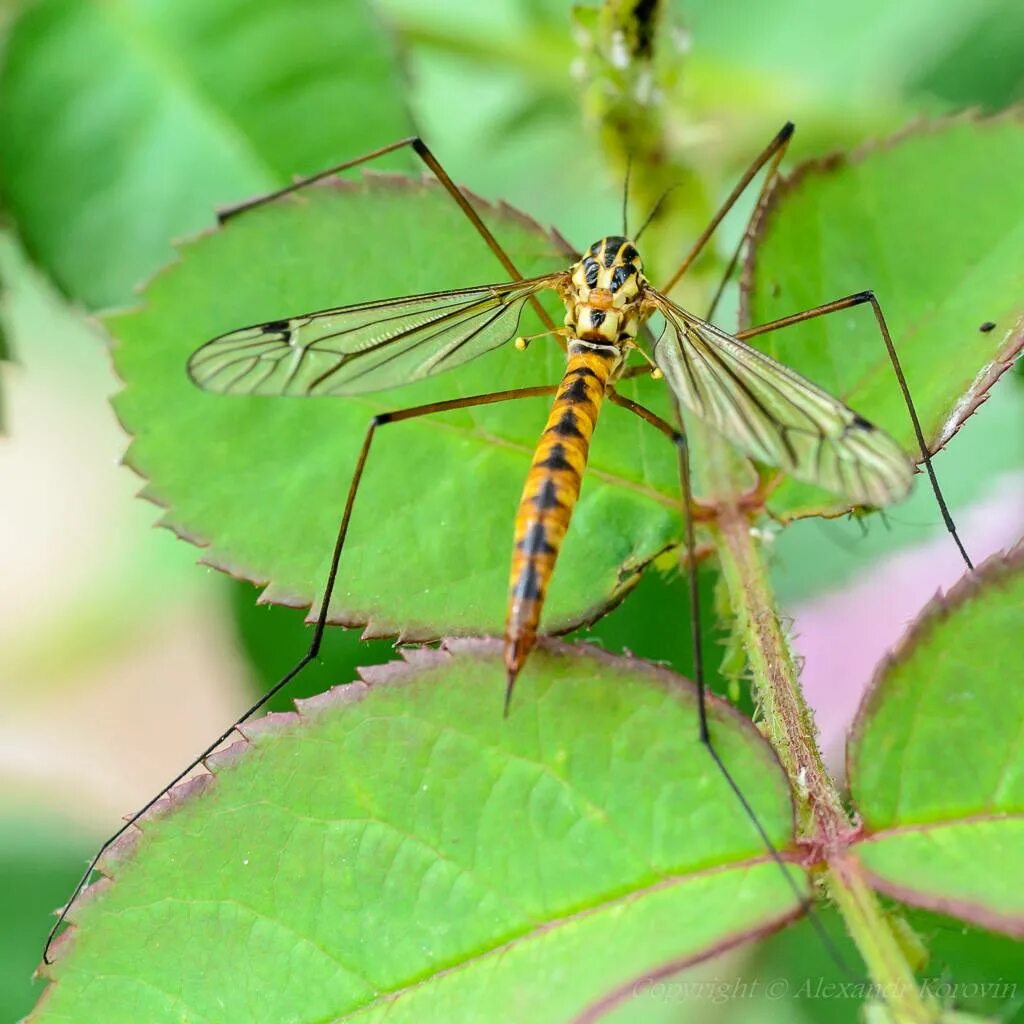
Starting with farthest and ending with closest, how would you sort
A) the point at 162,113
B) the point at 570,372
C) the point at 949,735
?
the point at 162,113
the point at 570,372
the point at 949,735

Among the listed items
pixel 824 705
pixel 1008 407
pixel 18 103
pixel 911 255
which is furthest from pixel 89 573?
pixel 911 255

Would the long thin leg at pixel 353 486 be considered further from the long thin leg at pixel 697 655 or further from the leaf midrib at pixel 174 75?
the leaf midrib at pixel 174 75

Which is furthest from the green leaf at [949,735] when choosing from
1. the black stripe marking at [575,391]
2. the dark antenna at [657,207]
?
the dark antenna at [657,207]

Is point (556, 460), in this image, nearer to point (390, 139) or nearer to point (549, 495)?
point (549, 495)

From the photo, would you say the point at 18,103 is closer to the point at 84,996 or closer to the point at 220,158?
the point at 220,158

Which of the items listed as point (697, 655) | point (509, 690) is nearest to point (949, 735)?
point (697, 655)

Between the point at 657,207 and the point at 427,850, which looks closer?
the point at 427,850

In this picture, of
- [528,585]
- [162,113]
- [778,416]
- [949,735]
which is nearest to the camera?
[949,735]

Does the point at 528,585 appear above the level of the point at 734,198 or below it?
below
